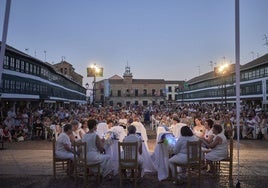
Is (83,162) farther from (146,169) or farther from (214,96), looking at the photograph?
(214,96)

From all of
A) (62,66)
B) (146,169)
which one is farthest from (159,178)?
(62,66)

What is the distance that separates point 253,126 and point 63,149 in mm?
12276

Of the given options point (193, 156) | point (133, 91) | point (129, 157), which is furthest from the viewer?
point (133, 91)

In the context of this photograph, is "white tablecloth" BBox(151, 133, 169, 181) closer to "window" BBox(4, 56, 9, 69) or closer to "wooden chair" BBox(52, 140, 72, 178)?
"wooden chair" BBox(52, 140, 72, 178)

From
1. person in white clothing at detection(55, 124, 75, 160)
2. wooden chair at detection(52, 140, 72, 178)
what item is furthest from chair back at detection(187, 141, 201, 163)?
wooden chair at detection(52, 140, 72, 178)

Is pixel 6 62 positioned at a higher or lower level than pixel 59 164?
higher

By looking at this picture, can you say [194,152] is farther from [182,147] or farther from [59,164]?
[59,164]

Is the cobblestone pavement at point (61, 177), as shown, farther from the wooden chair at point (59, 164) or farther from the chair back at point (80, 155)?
the chair back at point (80, 155)

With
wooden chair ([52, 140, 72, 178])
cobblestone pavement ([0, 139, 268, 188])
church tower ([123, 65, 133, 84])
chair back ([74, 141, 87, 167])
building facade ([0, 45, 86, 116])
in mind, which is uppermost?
church tower ([123, 65, 133, 84])

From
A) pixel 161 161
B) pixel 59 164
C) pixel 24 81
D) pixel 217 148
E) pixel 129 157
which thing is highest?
pixel 24 81

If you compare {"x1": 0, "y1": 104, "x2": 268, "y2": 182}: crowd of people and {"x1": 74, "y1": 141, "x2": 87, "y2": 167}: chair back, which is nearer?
{"x1": 74, "y1": 141, "x2": 87, "y2": 167}: chair back

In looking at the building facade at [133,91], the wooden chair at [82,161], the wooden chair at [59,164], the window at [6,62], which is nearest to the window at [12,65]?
the window at [6,62]

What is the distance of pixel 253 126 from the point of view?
15.8 m

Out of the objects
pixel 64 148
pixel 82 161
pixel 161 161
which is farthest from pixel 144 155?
pixel 64 148
